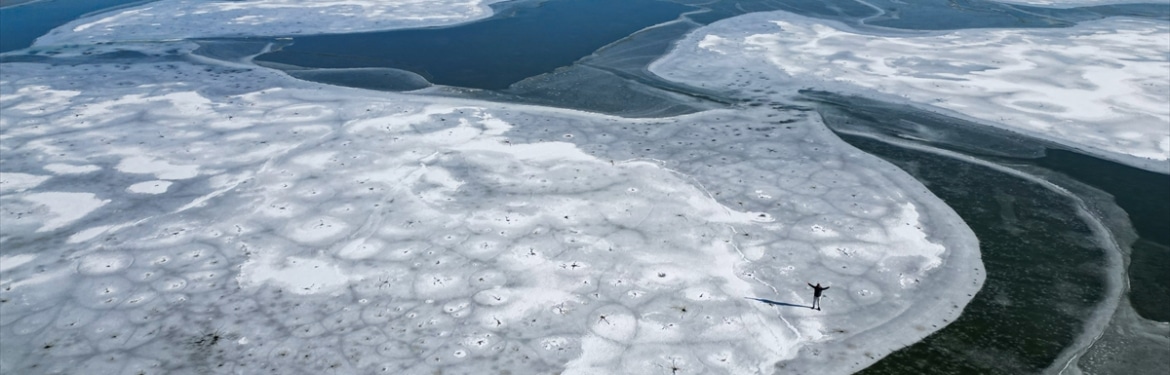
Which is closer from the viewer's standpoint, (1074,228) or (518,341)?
(518,341)

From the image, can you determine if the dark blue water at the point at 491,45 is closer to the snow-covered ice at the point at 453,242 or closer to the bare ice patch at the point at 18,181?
the snow-covered ice at the point at 453,242

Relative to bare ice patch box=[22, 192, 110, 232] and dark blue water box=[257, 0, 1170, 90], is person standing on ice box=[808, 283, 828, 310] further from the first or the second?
dark blue water box=[257, 0, 1170, 90]

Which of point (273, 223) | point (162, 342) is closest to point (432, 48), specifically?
point (273, 223)

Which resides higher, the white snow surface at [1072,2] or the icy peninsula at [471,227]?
the white snow surface at [1072,2]

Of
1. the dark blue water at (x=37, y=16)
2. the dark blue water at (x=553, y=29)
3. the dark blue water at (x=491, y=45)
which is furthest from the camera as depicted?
the dark blue water at (x=37, y=16)

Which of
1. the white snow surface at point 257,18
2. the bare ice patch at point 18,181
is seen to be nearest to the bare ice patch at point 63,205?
the bare ice patch at point 18,181

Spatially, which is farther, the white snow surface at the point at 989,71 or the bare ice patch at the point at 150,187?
the white snow surface at the point at 989,71

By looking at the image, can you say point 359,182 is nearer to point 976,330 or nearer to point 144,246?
point 144,246
